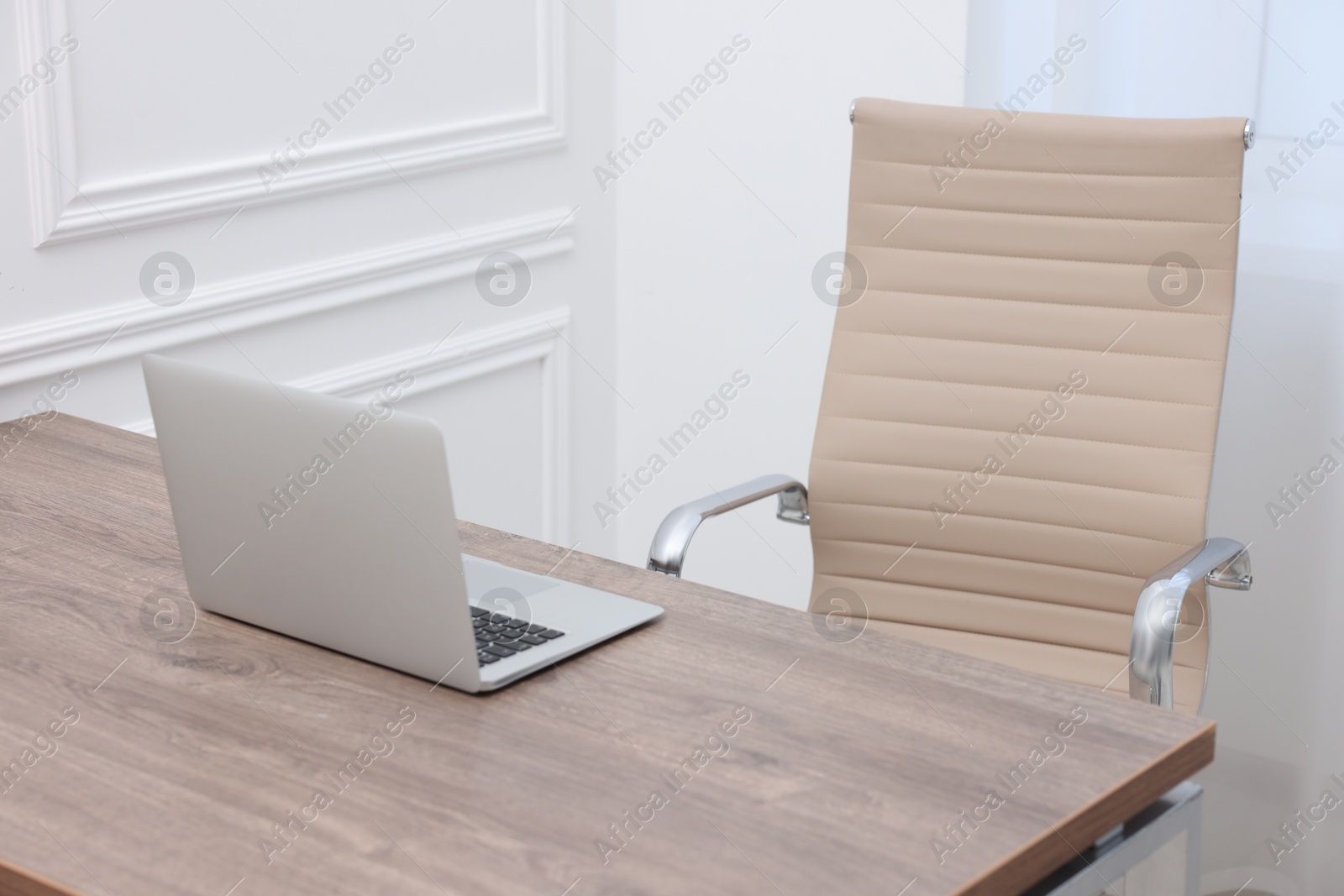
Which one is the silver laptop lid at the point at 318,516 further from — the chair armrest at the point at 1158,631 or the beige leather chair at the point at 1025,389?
the chair armrest at the point at 1158,631

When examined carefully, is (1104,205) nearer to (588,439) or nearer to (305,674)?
(305,674)

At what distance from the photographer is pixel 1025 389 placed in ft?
6.07

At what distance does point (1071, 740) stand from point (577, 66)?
6.66ft

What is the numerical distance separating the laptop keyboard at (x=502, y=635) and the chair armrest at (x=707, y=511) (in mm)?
397

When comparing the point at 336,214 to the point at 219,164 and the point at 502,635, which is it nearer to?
the point at 219,164

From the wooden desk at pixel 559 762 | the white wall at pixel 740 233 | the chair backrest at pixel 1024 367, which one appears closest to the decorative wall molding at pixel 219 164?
the white wall at pixel 740 233

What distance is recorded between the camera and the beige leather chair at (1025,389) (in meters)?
1.75

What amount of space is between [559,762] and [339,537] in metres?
0.28

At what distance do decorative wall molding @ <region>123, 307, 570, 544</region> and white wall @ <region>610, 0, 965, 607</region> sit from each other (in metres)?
0.12

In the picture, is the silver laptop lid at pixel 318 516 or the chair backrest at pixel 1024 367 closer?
the silver laptop lid at pixel 318 516

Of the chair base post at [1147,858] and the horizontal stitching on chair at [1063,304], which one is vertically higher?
the horizontal stitching on chair at [1063,304]

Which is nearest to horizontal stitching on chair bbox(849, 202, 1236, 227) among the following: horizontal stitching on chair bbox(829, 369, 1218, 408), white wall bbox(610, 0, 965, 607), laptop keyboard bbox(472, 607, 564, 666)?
horizontal stitching on chair bbox(829, 369, 1218, 408)

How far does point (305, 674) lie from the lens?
1.18 metres

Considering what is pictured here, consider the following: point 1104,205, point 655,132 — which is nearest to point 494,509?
point 655,132
